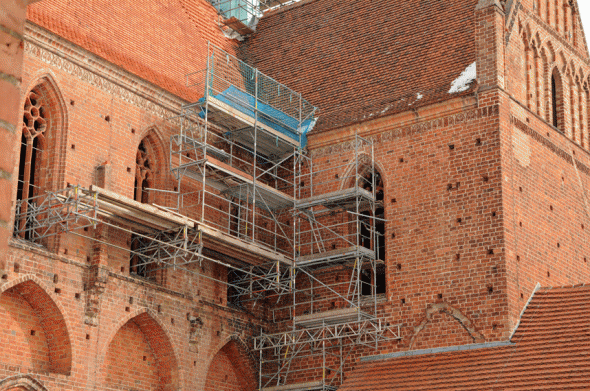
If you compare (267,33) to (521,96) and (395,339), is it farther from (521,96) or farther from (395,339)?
(395,339)

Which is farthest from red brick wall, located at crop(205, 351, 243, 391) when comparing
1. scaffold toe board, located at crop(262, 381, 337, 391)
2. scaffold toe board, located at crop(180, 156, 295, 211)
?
scaffold toe board, located at crop(180, 156, 295, 211)

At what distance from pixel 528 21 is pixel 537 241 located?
494cm

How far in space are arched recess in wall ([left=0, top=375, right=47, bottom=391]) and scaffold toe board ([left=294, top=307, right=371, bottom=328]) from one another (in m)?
5.55

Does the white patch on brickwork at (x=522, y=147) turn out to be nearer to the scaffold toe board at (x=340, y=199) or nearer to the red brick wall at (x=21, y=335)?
the scaffold toe board at (x=340, y=199)

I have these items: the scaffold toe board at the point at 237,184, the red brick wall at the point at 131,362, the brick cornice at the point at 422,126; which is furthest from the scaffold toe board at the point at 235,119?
the red brick wall at the point at 131,362

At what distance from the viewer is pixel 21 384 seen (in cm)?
1428

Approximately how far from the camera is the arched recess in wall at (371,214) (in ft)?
61.8

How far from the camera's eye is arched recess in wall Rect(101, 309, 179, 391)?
16438mm

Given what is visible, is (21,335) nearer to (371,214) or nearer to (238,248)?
(238,248)

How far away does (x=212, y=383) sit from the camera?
1816cm

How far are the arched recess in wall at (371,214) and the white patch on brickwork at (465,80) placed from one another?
218cm

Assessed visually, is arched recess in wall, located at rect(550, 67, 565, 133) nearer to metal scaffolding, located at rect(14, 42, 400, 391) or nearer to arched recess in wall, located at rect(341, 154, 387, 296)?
arched recess in wall, located at rect(341, 154, 387, 296)

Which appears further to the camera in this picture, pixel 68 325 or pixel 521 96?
pixel 521 96

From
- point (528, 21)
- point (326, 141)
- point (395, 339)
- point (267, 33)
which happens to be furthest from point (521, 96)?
point (267, 33)
